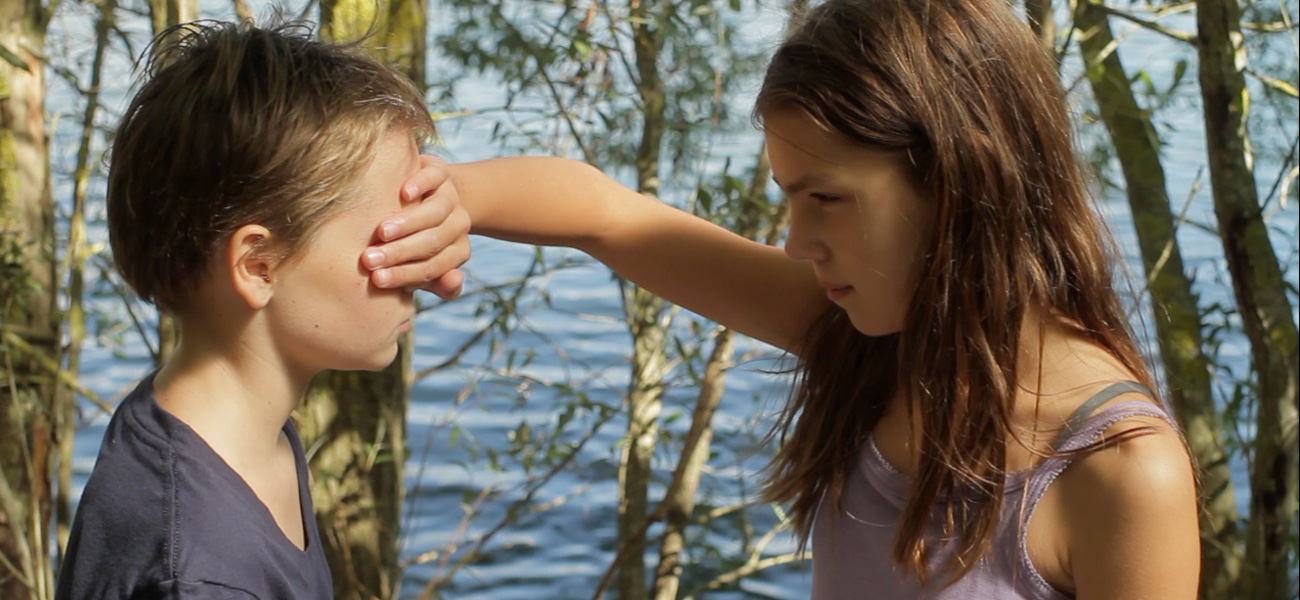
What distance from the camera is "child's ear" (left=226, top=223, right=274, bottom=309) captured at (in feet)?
4.17

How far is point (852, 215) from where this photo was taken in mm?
1379

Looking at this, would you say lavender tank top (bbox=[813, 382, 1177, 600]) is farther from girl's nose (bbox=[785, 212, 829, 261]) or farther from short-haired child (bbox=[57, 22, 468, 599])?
short-haired child (bbox=[57, 22, 468, 599])

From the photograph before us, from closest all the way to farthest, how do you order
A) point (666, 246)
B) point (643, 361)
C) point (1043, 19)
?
1. point (666, 246)
2. point (1043, 19)
3. point (643, 361)

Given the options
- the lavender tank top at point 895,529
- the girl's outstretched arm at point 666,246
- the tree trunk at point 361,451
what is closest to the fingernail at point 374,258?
the girl's outstretched arm at point 666,246

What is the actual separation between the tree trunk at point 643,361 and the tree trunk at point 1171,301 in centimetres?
99

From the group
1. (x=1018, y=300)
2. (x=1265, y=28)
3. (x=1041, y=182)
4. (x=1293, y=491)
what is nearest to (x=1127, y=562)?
(x=1018, y=300)

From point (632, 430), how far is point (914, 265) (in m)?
1.82

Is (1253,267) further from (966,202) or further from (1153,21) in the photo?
(966,202)

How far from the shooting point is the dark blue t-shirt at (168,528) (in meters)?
1.16

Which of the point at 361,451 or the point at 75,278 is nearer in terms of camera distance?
the point at 361,451

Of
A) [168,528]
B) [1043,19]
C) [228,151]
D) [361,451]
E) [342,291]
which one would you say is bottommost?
[168,528]

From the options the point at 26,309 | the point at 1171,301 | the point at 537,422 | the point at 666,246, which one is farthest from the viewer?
the point at 537,422

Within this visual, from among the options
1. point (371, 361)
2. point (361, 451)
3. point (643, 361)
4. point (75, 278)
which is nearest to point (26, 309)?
point (75, 278)

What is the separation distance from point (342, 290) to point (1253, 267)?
1.79 m
